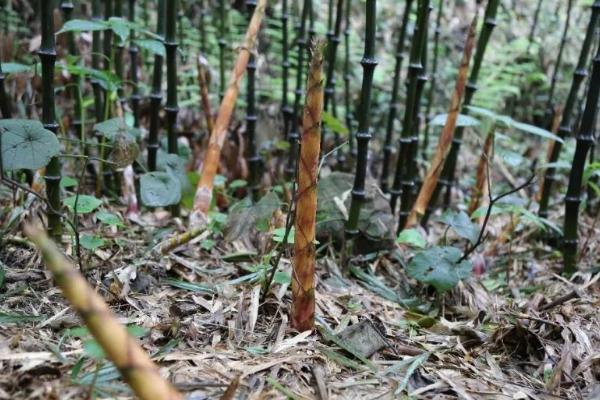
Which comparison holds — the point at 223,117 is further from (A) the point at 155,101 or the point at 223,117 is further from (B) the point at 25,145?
(B) the point at 25,145

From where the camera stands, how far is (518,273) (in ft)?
7.65

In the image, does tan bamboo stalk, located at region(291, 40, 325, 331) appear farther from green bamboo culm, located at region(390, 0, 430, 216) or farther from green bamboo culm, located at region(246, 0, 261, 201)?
green bamboo culm, located at region(246, 0, 261, 201)

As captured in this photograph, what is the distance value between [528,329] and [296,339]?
0.62m

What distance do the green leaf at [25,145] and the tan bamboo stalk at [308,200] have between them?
2.08 feet

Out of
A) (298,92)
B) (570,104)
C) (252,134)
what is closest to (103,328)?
(252,134)

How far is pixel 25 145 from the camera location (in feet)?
4.80

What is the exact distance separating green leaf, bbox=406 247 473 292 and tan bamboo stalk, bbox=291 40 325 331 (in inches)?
19.7

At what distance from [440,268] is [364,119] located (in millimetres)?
530

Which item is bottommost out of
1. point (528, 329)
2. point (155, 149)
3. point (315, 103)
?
point (528, 329)

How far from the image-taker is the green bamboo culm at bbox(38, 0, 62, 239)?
1.59m

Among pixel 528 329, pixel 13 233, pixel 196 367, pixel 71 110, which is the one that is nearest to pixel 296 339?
pixel 196 367

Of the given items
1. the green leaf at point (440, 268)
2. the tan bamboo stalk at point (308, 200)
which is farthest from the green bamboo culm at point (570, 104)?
the tan bamboo stalk at point (308, 200)

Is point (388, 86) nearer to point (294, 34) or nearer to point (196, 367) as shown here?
point (294, 34)

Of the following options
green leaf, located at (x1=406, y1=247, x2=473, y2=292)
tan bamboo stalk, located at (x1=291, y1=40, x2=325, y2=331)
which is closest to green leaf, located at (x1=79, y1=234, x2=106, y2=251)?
tan bamboo stalk, located at (x1=291, y1=40, x2=325, y2=331)
